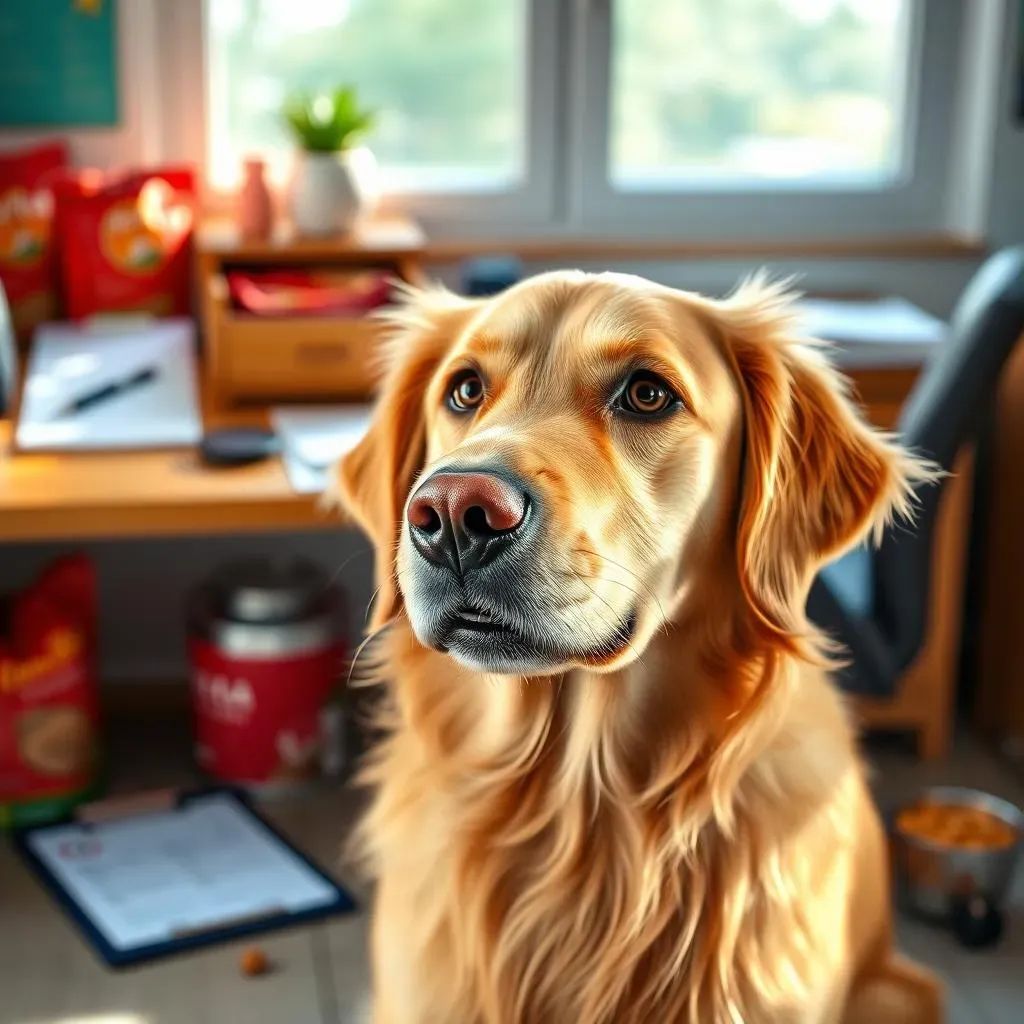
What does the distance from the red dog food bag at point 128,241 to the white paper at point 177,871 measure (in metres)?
0.88

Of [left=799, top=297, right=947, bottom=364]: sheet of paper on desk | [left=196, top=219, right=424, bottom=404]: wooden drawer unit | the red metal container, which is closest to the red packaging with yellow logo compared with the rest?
the red metal container

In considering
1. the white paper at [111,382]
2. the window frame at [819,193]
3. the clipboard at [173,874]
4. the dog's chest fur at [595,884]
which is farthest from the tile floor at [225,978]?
the window frame at [819,193]

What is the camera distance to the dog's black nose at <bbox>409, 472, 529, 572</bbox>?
1234 millimetres

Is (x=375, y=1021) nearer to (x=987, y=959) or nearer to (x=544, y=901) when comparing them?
(x=544, y=901)

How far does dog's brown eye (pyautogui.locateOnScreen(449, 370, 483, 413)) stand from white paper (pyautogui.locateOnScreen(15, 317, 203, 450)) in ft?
3.16

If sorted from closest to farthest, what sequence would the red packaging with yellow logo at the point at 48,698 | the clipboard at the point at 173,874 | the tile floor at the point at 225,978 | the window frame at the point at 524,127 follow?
the tile floor at the point at 225,978
the clipboard at the point at 173,874
the red packaging with yellow logo at the point at 48,698
the window frame at the point at 524,127

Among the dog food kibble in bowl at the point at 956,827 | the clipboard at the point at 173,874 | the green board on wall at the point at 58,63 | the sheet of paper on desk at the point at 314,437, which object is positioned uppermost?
the green board on wall at the point at 58,63

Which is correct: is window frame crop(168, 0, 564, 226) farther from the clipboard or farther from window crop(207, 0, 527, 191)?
the clipboard

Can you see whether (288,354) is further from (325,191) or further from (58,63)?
(58,63)

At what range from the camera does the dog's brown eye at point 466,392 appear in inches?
58.5

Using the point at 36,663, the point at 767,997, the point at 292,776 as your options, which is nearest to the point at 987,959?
the point at 767,997

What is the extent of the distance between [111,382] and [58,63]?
0.66 meters

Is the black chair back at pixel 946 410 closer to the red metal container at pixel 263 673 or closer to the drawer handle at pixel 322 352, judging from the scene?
the drawer handle at pixel 322 352

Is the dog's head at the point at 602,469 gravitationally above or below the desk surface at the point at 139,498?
above
